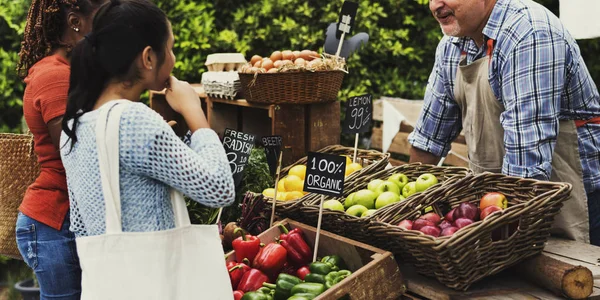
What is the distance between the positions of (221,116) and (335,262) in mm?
2129

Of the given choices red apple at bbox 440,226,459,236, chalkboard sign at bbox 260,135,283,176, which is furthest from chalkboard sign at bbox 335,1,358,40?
red apple at bbox 440,226,459,236

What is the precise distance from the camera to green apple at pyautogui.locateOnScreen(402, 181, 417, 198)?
118 inches

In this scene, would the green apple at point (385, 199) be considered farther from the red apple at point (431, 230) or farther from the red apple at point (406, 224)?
the red apple at point (431, 230)

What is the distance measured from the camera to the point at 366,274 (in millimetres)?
2445

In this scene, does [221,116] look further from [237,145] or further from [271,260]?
[271,260]

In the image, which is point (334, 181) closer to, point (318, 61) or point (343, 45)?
point (318, 61)

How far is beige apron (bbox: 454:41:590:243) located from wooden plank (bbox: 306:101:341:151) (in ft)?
2.76

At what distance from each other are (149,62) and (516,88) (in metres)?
1.58

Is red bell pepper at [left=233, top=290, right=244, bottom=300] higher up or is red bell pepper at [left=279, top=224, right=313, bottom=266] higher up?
red bell pepper at [left=279, top=224, right=313, bottom=266]

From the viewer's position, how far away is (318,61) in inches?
145

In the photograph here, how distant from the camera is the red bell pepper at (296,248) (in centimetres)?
283

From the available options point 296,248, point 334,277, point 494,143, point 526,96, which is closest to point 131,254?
point 334,277

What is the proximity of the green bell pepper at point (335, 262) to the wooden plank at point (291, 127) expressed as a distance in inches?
49.9

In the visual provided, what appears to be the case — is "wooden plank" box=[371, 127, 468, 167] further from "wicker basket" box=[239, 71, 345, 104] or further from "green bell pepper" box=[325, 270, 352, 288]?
"green bell pepper" box=[325, 270, 352, 288]
